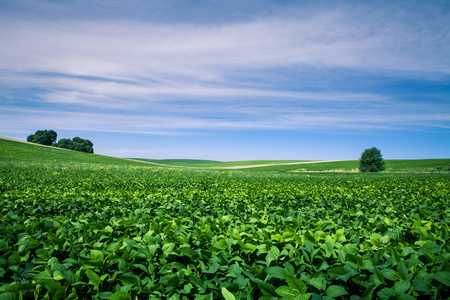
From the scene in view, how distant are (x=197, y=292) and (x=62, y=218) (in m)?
2.54

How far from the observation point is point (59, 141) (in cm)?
10919

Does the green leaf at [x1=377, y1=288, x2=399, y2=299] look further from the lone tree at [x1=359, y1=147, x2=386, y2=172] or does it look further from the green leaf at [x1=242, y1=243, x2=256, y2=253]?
the lone tree at [x1=359, y1=147, x2=386, y2=172]

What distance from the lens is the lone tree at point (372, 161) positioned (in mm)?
62000

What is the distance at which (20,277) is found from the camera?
2072mm

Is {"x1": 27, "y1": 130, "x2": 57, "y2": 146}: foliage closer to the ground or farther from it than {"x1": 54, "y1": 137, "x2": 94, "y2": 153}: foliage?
farther from it

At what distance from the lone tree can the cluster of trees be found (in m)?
112

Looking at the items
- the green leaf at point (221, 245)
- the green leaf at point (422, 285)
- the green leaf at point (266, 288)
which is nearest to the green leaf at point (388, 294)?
the green leaf at point (422, 285)

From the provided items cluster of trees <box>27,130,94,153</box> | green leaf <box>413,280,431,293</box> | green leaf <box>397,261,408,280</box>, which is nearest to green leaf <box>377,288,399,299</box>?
green leaf <box>413,280,431,293</box>

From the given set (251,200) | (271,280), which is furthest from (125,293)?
(251,200)

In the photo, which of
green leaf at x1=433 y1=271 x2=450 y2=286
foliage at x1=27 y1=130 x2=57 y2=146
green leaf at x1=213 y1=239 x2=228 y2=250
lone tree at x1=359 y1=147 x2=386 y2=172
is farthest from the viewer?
foliage at x1=27 y1=130 x2=57 y2=146

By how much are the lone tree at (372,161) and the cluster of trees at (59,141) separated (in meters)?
112

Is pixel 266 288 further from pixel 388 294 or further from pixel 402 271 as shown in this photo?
pixel 402 271

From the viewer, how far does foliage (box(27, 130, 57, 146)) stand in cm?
11044

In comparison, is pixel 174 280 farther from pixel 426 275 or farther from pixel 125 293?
pixel 426 275
